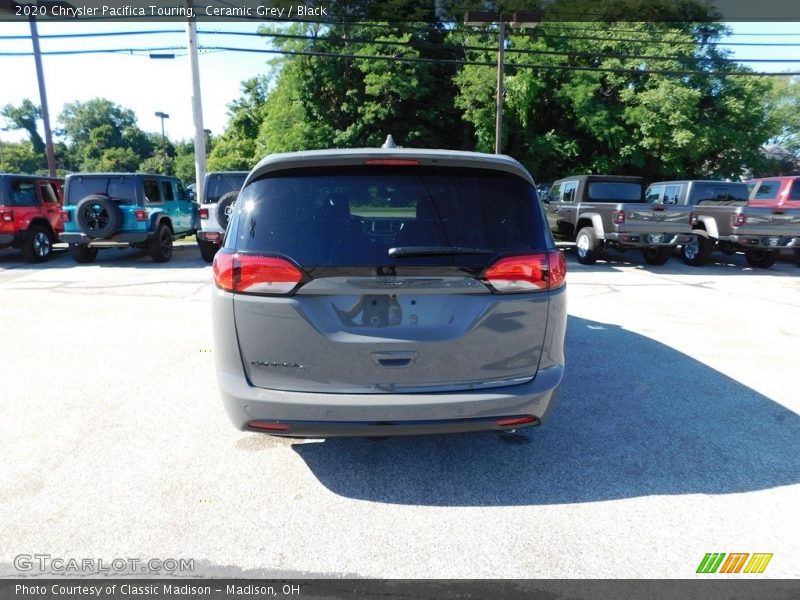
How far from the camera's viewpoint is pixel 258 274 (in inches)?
97.2

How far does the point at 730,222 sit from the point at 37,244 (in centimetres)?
1625

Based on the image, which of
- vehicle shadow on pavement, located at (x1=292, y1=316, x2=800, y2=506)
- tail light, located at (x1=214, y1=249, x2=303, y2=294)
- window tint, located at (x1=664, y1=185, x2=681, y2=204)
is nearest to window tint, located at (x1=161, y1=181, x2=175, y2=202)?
vehicle shadow on pavement, located at (x1=292, y1=316, x2=800, y2=506)

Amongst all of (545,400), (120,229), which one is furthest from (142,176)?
(545,400)

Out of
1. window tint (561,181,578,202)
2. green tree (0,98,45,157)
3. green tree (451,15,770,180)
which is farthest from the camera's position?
green tree (0,98,45,157)

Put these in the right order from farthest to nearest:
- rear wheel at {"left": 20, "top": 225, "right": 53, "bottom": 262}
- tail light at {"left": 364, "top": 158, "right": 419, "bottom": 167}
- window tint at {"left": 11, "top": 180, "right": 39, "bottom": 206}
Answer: rear wheel at {"left": 20, "top": 225, "right": 53, "bottom": 262}
window tint at {"left": 11, "top": 180, "right": 39, "bottom": 206}
tail light at {"left": 364, "top": 158, "right": 419, "bottom": 167}

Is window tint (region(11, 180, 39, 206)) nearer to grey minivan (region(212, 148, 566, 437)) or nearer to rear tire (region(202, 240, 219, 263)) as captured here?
rear tire (region(202, 240, 219, 263))

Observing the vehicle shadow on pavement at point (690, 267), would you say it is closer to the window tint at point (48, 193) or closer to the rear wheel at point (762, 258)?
the rear wheel at point (762, 258)

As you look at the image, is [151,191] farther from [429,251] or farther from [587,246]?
[429,251]

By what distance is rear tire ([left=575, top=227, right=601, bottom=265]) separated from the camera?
11508 mm

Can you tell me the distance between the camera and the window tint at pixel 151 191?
1148 cm

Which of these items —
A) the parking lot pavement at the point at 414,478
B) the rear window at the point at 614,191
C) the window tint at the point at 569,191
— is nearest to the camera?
the parking lot pavement at the point at 414,478

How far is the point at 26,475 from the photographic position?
9.68ft

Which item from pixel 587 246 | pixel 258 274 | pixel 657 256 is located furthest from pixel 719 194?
pixel 258 274

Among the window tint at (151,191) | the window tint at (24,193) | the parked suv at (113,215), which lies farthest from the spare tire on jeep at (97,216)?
the window tint at (24,193)
